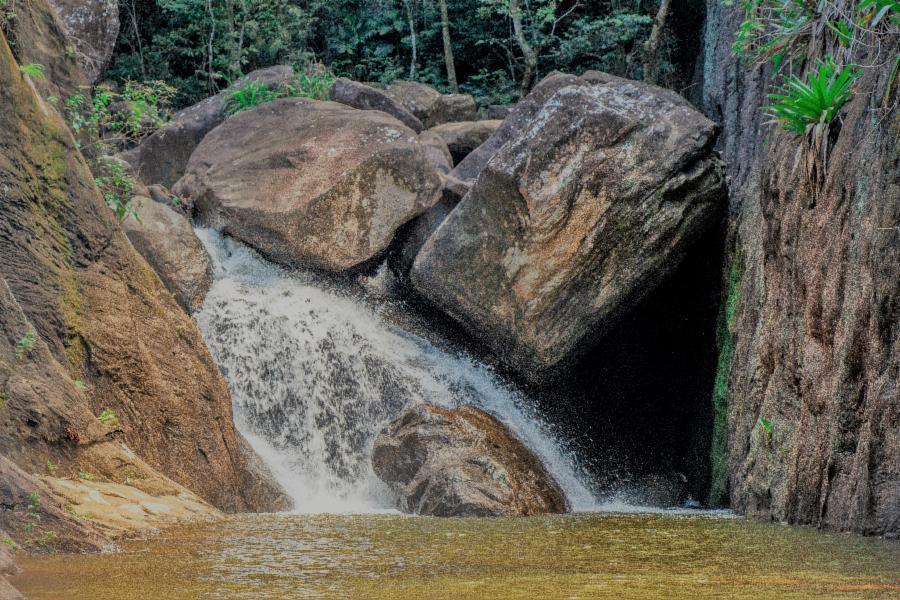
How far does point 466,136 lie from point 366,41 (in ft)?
33.3

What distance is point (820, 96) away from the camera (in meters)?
7.79

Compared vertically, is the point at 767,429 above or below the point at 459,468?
above

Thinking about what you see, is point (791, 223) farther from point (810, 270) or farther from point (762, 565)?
point (762, 565)

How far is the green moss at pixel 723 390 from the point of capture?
1140 centimetres

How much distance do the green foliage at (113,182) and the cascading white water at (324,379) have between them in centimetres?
207

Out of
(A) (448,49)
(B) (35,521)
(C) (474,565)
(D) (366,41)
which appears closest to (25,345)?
(B) (35,521)

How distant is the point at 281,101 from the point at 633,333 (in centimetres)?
696

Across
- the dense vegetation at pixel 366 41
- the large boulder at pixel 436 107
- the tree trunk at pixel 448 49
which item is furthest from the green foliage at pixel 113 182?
the tree trunk at pixel 448 49

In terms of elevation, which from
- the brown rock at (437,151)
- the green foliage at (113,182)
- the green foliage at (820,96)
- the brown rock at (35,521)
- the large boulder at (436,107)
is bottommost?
the large boulder at (436,107)

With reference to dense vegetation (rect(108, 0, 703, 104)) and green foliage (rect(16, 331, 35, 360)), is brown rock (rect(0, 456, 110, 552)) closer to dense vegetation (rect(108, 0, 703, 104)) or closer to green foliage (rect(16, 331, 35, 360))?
green foliage (rect(16, 331, 35, 360))

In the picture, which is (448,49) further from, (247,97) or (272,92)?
(247,97)

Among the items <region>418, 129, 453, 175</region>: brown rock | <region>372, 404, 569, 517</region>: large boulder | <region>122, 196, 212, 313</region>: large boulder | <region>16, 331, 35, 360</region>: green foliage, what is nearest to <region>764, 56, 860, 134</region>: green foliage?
<region>372, 404, 569, 517</region>: large boulder

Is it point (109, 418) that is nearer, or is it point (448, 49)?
point (109, 418)

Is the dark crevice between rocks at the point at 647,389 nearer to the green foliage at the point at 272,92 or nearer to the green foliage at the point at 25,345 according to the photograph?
the green foliage at the point at 272,92
